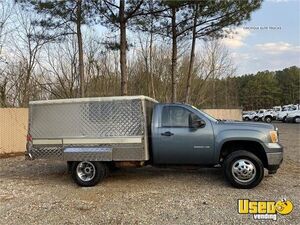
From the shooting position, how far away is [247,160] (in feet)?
24.6

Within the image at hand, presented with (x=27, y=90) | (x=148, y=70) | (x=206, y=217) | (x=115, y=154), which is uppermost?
(x=148, y=70)

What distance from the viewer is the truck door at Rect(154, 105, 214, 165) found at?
7719mm

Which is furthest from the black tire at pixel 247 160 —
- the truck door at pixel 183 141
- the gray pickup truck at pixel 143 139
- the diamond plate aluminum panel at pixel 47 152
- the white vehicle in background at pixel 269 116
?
the white vehicle in background at pixel 269 116

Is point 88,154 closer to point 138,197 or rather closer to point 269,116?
point 138,197

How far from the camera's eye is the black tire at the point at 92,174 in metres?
7.98

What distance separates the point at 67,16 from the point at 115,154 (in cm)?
754

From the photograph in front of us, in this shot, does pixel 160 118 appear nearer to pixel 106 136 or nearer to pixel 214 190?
pixel 106 136

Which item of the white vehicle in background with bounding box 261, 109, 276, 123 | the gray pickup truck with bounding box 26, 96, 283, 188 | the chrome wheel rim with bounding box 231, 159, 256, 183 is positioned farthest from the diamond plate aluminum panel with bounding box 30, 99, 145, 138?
the white vehicle in background with bounding box 261, 109, 276, 123

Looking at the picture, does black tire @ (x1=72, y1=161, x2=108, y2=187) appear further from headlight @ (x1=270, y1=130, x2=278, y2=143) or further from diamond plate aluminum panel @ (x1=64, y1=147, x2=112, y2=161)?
headlight @ (x1=270, y1=130, x2=278, y2=143)

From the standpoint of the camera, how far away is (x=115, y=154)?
7801 mm

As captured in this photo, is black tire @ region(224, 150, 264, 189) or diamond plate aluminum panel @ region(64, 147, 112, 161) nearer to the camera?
black tire @ region(224, 150, 264, 189)

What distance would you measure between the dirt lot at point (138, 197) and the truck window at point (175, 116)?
1311mm

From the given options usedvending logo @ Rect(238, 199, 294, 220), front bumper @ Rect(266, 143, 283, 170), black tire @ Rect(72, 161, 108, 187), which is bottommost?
usedvending logo @ Rect(238, 199, 294, 220)

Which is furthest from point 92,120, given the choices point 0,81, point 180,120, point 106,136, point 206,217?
point 0,81
